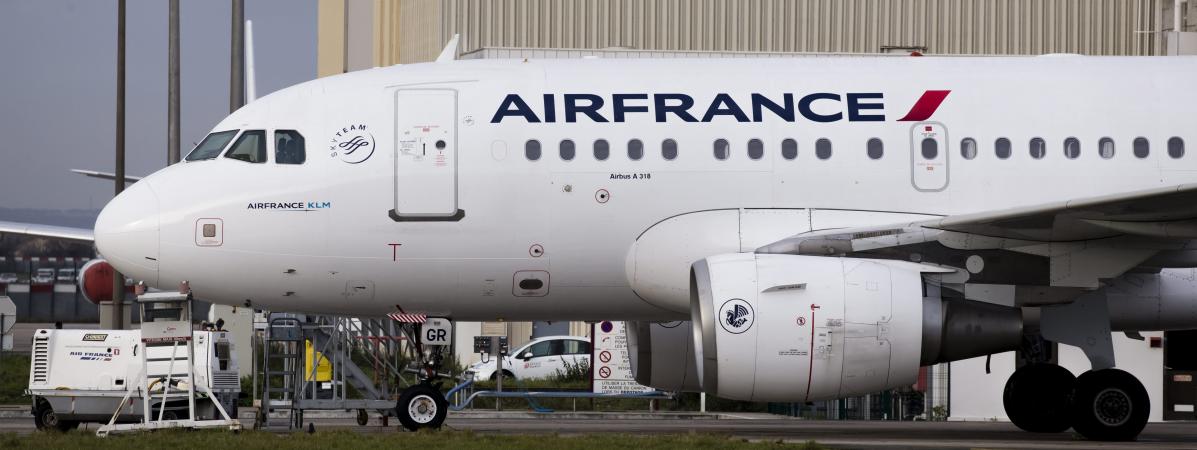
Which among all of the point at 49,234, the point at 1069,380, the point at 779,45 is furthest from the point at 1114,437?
the point at 49,234

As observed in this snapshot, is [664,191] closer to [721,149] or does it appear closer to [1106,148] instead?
[721,149]

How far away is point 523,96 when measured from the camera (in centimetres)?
1645

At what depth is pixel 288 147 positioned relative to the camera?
16.3 meters

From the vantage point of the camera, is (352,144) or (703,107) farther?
(703,107)

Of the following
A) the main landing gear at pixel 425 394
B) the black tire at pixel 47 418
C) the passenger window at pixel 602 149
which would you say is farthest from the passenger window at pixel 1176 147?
the black tire at pixel 47 418

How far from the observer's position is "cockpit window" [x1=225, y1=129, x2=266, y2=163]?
1628 cm

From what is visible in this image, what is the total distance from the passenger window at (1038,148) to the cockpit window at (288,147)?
722 centimetres

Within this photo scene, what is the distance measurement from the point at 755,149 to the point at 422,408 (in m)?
4.22

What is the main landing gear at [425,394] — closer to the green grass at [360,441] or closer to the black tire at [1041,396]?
the green grass at [360,441]

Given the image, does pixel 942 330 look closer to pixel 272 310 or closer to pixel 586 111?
pixel 586 111

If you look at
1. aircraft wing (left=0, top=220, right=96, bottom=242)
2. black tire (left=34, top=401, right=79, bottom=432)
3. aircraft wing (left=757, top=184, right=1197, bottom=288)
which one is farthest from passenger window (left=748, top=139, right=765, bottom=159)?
aircraft wing (left=0, top=220, right=96, bottom=242)

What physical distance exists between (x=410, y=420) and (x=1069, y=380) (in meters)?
6.86

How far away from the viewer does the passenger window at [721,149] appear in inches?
637

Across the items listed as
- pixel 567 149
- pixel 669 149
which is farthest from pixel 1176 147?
pixel 567 149
